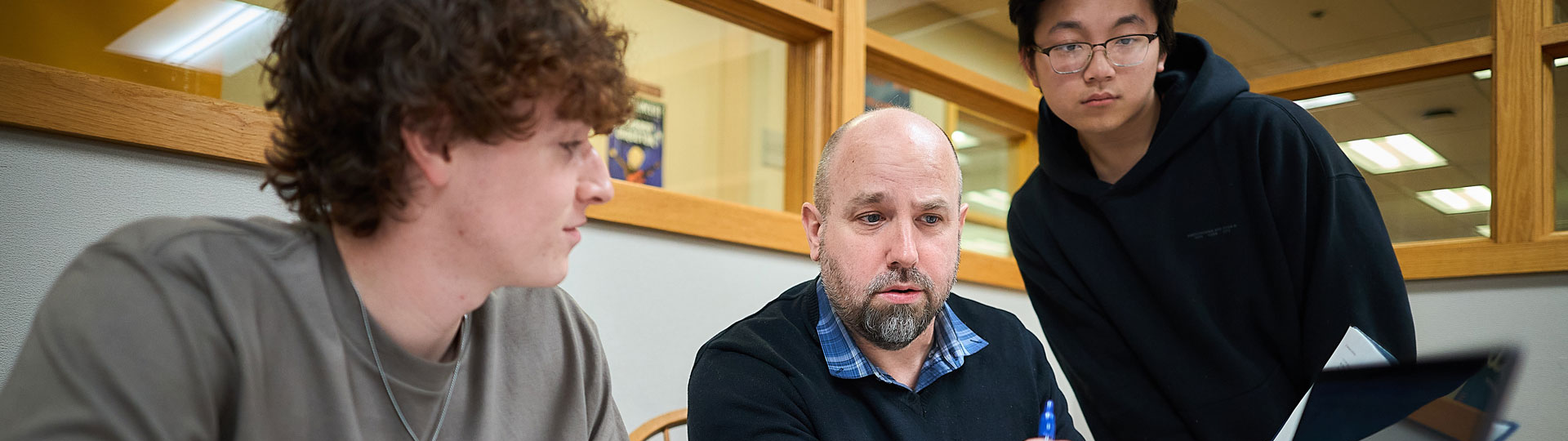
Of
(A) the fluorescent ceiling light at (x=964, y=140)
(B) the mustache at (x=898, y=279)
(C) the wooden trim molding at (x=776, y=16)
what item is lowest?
(B) the mustache at (x=898, y=279)

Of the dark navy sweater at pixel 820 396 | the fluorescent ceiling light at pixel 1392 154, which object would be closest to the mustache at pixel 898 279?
the dark navy sweater at pixel 820 396

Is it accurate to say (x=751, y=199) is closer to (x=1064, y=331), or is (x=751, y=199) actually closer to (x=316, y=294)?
(x=1064, y=331)

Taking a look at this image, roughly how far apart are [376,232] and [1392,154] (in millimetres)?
3544

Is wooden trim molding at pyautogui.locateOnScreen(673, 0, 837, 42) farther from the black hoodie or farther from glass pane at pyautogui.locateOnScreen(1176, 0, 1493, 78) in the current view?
glass pane at pyautogui.locateOnScreen(1176, 0, 1493, 78)

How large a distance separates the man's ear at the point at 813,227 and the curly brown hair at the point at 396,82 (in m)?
0.77

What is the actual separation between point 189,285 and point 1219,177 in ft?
5.02

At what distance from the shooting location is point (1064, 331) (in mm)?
1906

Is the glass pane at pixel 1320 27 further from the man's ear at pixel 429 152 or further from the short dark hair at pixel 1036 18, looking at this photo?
the man's ear at pixel 429 152

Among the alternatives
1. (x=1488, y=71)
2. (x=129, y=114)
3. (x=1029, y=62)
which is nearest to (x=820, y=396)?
(x=1029, y=62)

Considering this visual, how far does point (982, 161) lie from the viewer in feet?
12.4

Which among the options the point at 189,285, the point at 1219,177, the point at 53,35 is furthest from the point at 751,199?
the point at 189,285

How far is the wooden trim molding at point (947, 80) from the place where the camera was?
10.7 feet

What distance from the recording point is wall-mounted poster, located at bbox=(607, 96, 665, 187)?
2590 millimetres

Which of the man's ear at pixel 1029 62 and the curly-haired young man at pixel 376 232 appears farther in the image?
the man's ear at pixel 1029 62
